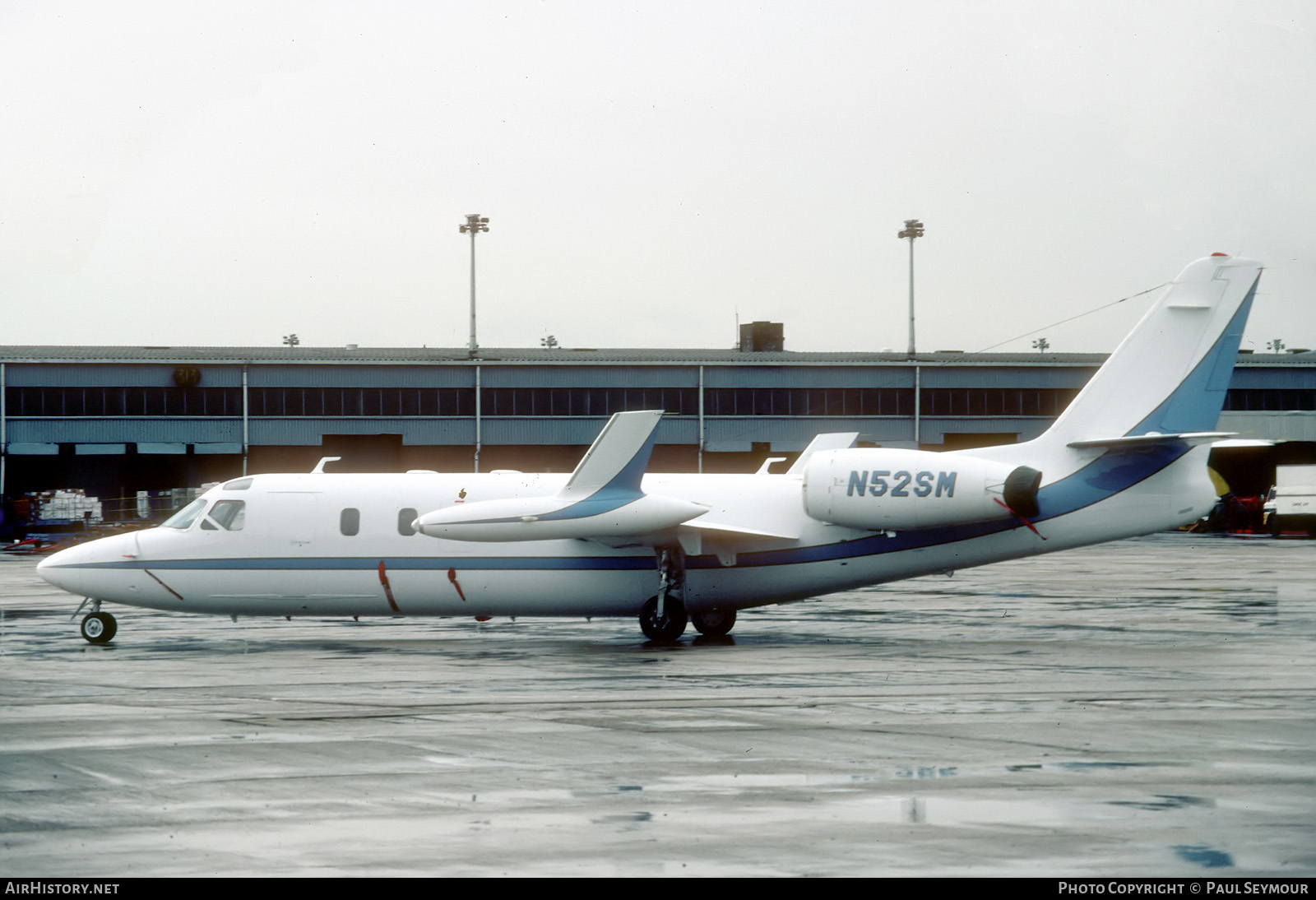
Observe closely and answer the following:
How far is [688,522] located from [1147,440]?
7578 mm

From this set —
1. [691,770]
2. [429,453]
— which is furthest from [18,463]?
[691,770]

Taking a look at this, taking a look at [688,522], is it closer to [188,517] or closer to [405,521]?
[405,521]

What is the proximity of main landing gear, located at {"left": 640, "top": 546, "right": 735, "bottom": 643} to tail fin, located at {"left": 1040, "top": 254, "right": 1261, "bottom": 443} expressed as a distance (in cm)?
675

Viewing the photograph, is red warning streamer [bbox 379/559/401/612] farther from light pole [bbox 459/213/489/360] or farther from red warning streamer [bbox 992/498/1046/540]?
light pole [bbox 459/213/489/360]

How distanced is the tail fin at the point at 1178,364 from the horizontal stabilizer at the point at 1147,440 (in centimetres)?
27

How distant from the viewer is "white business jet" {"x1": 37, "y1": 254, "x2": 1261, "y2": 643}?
2408 centimetres

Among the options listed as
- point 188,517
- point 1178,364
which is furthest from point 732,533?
point 188,517

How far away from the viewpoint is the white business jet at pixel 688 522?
24078mm

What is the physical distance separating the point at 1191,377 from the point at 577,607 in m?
11.1

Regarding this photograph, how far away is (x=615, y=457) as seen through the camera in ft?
78.8

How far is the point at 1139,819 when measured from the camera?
35.9 feet

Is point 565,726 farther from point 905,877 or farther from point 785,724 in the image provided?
point 905,877

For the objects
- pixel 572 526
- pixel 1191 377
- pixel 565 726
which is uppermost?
pixel 1191 377

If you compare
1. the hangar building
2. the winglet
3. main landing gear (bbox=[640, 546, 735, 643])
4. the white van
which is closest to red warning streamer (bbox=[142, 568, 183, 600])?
the winglet
